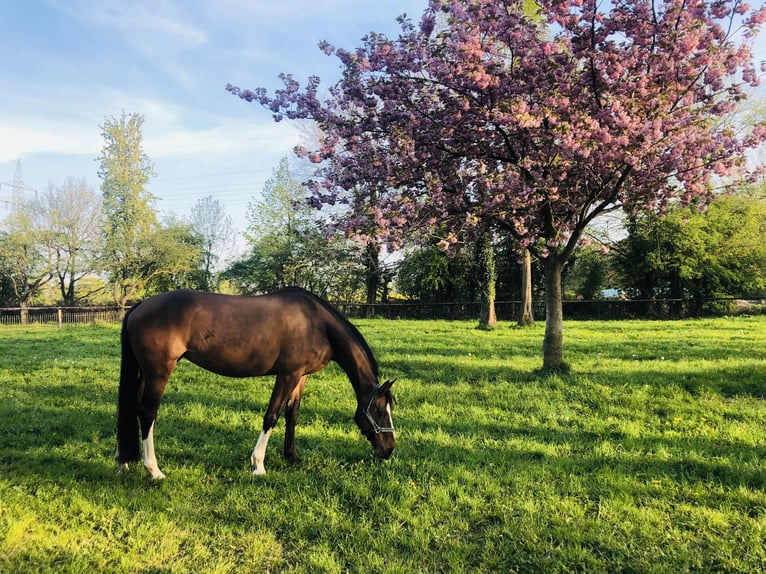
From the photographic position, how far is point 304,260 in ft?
94.1

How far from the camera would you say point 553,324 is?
880 cm

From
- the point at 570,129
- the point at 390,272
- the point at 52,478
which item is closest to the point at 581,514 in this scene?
the point at 52,478

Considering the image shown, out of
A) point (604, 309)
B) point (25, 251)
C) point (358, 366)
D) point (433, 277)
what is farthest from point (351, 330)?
point (25, 251)

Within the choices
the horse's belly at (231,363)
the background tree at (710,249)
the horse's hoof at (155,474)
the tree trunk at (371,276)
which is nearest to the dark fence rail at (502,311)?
the background tree at (710,249)

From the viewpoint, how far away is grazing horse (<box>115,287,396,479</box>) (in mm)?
4266

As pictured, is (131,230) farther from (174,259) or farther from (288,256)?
(288,256)

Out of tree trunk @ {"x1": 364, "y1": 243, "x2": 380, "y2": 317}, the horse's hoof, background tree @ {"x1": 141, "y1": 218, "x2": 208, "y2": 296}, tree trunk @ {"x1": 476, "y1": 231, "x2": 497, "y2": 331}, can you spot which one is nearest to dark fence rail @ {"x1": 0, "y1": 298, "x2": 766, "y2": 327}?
tree trunk @ {"x1": 364, "y1": 243, "x2": 380, "y2": 317}

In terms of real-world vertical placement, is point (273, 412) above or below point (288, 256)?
below

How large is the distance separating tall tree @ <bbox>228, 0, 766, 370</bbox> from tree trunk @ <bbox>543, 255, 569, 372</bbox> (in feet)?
1.58

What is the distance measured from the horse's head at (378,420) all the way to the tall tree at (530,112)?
327cm

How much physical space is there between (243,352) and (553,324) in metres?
6.18

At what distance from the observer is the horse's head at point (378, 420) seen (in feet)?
14.9

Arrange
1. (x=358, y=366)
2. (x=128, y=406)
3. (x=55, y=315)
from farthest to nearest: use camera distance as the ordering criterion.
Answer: (x=55, y=315) < (x=358, y=366) < (x=128, y=406)

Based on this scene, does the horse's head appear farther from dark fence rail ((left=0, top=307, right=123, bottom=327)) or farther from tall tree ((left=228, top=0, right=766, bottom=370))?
dark fence rail ((left=0, top=307, right=123, bottom=327))
